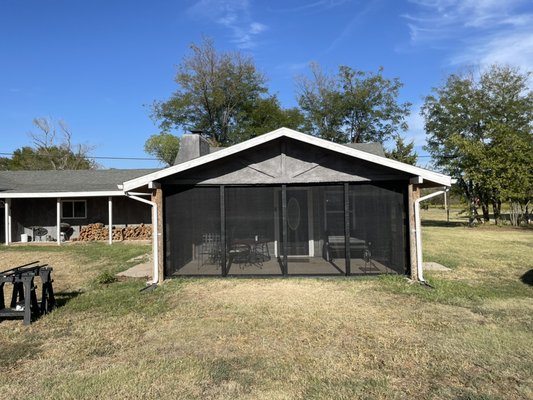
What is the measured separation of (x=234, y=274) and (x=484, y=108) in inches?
1038

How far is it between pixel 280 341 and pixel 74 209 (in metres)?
17.6

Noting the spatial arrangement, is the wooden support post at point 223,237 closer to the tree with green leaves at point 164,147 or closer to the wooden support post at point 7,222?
the wooden support post at point 7,222

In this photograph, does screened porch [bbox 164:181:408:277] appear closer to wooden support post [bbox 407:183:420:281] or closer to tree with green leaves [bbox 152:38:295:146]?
wooden support post [bbox 407:183:420:281]

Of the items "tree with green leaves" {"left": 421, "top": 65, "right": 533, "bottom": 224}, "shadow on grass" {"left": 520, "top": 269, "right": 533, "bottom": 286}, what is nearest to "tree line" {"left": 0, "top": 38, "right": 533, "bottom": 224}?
Result: "tree with green leaves" {"left": 421, "top": 65, "right": 533, "bottom": 224}

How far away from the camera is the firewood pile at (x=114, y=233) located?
61.3 feet

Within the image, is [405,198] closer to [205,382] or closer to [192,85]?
[205,382]

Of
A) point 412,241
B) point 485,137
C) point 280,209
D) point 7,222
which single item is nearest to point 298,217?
point 280,209

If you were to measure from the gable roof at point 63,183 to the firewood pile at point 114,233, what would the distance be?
193 centimetres

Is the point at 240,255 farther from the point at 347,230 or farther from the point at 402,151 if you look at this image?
the point at 402,151

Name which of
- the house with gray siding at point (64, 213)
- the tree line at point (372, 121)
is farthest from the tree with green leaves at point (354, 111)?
the house with gray siding at point (64, 213)

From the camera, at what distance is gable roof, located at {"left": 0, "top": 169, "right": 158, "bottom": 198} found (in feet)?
57.3

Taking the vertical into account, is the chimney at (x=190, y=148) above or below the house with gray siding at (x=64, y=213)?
above

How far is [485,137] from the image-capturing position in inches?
1052

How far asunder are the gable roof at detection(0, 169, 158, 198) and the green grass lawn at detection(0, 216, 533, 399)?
33.6ft
